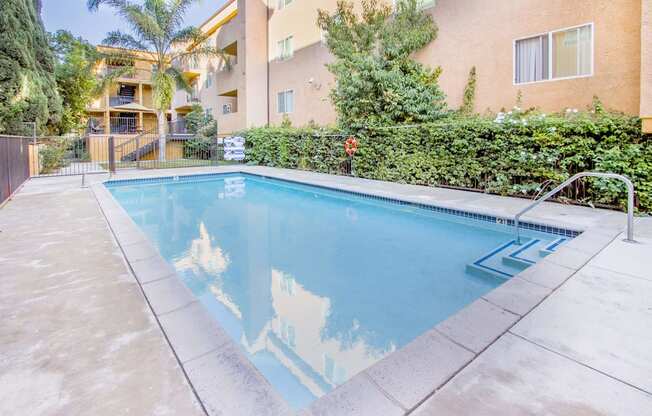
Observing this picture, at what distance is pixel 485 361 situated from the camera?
2395 mm

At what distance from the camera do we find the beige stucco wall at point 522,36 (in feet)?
25.4

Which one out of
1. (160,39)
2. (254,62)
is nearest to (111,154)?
(160,39)

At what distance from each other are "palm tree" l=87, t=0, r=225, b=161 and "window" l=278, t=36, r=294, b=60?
2.92 m

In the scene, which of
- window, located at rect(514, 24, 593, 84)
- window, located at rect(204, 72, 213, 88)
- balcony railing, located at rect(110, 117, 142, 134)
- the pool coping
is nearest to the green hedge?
window, located at rect(514, 24, 593, 84)

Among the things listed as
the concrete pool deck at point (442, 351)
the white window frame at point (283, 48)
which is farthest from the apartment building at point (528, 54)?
the concrete pool deck at point (442, 351)

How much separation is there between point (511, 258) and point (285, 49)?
15.6 meters

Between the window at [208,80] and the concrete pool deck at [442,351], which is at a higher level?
the window at [208,80]

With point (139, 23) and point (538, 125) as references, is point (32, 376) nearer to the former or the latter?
point (538, 125)

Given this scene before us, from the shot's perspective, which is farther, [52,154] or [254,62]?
[254,62]

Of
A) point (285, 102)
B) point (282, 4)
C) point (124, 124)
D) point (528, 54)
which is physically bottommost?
point (528, 54)

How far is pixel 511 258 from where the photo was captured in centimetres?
515

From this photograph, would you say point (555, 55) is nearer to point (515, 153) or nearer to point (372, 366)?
point (515, 153)

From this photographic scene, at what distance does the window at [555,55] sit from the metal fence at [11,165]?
11401 mm

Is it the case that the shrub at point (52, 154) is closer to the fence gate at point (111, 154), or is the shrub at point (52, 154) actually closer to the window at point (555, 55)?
the fence gate at point (111, 154)
